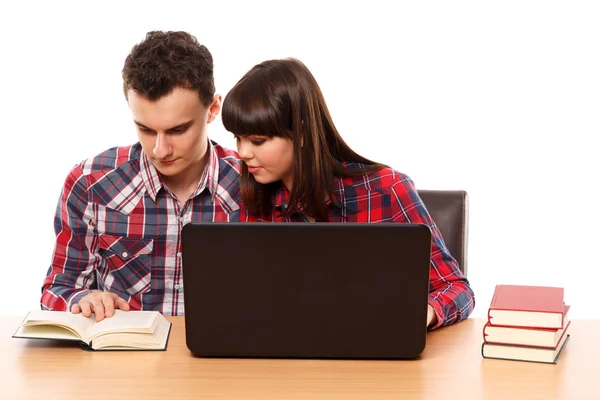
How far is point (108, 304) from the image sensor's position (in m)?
1.82

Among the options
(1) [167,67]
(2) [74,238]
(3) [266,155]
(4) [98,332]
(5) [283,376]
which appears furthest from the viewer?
(2) [74,238]

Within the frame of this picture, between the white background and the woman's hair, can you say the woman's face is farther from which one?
the white background

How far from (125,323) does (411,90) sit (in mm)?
2241

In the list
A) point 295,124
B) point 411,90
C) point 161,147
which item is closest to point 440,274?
point 295,124

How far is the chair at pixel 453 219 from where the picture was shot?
7.48ft

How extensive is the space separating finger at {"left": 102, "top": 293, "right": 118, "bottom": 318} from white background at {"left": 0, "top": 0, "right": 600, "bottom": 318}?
192cm

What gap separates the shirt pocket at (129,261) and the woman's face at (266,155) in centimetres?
45

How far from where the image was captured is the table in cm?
150

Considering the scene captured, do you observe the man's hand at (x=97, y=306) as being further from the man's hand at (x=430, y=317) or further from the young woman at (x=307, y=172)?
the man's hand at (x=430, y=317)

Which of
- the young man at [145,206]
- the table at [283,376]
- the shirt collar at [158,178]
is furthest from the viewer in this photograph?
the shirt collar at [158,178]

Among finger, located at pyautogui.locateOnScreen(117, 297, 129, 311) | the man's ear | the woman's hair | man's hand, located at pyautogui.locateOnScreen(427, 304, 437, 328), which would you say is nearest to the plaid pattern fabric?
the man's ear

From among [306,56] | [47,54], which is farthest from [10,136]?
[306,56]

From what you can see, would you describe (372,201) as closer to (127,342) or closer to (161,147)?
(161,147)

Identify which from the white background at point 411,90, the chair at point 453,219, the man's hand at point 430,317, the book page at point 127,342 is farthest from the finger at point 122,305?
the white background at point 411,90
